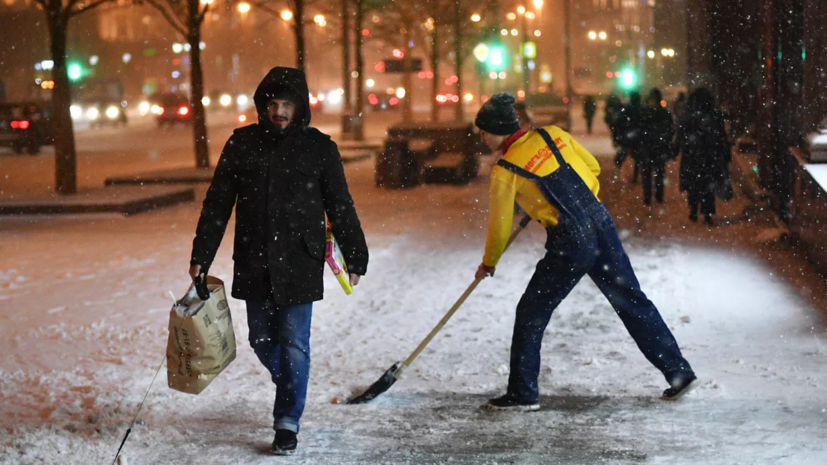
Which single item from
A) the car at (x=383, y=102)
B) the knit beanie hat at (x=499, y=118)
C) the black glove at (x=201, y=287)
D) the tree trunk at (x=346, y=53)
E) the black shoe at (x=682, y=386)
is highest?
the tree trunk at (x=346, y=53)

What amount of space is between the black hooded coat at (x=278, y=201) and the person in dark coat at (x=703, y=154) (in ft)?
28.4

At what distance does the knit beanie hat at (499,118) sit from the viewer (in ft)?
17.5

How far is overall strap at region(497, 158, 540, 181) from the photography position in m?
5.20

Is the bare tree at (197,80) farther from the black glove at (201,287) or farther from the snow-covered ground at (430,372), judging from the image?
the black glove at (201,287)

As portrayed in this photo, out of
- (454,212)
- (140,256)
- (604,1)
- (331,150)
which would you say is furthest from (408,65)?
(604,1)

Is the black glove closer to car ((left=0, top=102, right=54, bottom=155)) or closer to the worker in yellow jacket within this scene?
the worker in yellow jacket

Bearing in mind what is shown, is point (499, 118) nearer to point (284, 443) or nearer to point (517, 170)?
point (517, 170)

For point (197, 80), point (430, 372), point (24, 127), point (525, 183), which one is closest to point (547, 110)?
point (24, 127)

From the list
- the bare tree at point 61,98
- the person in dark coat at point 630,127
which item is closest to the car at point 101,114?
the bare tree at point 61,98

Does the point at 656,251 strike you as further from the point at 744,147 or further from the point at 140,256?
the point at 744,147

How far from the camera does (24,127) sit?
2992 centimetres

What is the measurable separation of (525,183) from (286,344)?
4.49 ft

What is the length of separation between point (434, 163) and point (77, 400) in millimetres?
14115

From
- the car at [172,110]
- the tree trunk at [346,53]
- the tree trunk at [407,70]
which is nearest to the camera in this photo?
the tree trunk at [407,70]
